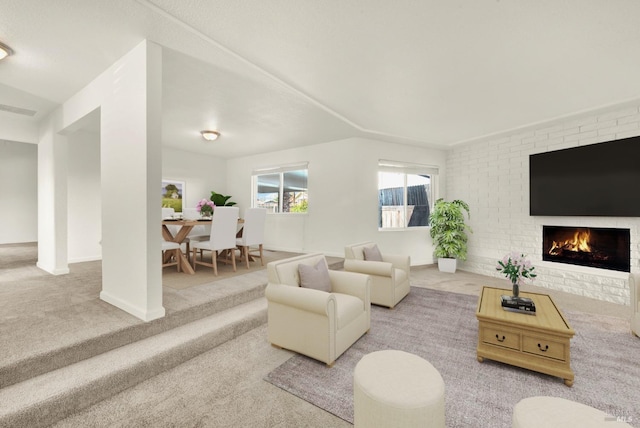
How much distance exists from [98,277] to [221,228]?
179cm

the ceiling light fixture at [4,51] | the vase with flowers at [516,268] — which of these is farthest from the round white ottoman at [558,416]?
the ceiling light fixture at [4,51]

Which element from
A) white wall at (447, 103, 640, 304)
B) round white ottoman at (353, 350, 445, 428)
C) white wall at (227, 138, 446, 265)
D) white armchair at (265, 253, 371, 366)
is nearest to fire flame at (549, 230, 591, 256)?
white wall at (447, 103, 640, 304)

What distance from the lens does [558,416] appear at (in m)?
1.11

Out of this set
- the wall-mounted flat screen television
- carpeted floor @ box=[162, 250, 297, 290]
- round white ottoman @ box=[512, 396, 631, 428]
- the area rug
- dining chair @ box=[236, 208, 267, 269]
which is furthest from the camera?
dining chair @ box=[236, 208, 267, 269]

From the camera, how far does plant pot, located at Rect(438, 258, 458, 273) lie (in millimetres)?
5477

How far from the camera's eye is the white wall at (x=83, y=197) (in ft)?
16.0

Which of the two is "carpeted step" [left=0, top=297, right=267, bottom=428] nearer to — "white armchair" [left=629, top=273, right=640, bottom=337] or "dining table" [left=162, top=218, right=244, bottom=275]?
"dining table" [left=162, top=218, right=244, bottom=275]

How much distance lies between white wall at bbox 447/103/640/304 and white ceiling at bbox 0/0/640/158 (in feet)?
1.42

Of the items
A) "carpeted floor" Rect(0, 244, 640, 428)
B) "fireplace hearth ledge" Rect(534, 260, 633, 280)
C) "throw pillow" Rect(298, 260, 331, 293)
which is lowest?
"carpeted floor" Rect(0, 244, 640, 428)

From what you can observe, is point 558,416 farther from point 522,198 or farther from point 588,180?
point 522,198

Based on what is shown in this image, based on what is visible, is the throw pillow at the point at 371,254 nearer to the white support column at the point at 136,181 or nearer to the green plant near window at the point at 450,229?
the green plant near window at the point at 450,229

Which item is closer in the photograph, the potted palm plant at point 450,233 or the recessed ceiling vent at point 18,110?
the recessed ceiling vent at point 18,110

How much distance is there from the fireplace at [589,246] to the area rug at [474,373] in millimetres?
1300

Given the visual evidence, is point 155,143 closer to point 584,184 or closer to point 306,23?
point 306,23
